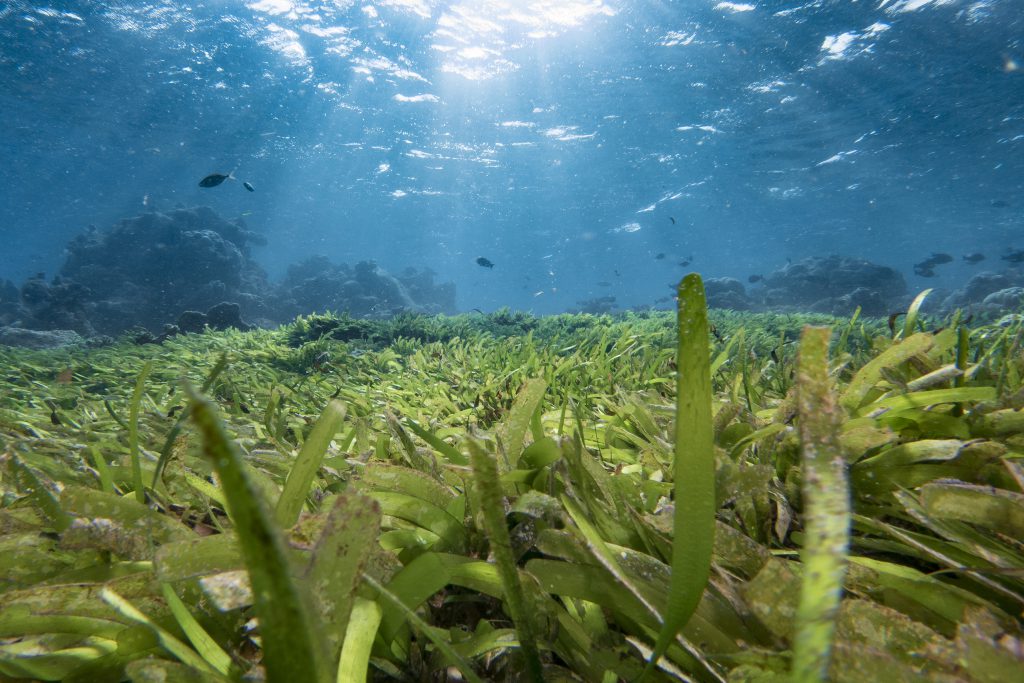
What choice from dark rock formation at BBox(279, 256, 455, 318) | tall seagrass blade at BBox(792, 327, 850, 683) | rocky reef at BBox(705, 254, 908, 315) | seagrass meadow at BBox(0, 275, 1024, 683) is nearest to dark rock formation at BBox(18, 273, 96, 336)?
dark rock formation at BBox(279, 256, 455, 318)

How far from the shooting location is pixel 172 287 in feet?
77.7

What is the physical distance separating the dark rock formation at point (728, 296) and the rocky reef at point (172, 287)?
19667 mm

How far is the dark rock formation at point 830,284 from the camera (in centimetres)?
2464

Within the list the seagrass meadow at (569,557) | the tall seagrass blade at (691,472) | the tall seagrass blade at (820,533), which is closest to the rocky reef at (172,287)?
the seagrass meadow at (569,557)

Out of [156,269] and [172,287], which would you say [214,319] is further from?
[156,269]

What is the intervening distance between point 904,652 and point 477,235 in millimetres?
67379

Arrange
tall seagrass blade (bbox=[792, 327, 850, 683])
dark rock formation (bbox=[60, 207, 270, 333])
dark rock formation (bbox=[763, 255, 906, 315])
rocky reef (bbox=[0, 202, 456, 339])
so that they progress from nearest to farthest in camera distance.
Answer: tall seagrass blade (bbox=[792, 327, 850, 683])
rocky reef (bbox=[0, 202, 456, 339])
dark rock formation (bbox=[60, 207, 270, 333])
dark rock formation (bbox=[763, 255, 906, 315])

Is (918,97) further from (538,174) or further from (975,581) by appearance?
(975,581)

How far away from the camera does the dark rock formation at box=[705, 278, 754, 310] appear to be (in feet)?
80.4

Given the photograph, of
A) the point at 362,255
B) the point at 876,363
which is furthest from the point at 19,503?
the point at 362,255

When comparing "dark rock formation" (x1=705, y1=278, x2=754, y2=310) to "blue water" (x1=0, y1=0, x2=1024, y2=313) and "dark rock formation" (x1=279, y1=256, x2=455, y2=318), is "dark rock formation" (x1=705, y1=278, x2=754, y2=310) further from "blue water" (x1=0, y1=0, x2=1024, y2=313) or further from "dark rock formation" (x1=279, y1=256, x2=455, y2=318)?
"dark rock formation" (x1=279, y1=256, x2=455, y2=318)

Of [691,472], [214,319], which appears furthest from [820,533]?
[214,319]

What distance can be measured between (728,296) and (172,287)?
30.0 metres

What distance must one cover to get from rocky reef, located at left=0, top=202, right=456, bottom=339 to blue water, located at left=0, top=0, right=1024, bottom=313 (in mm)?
9294
